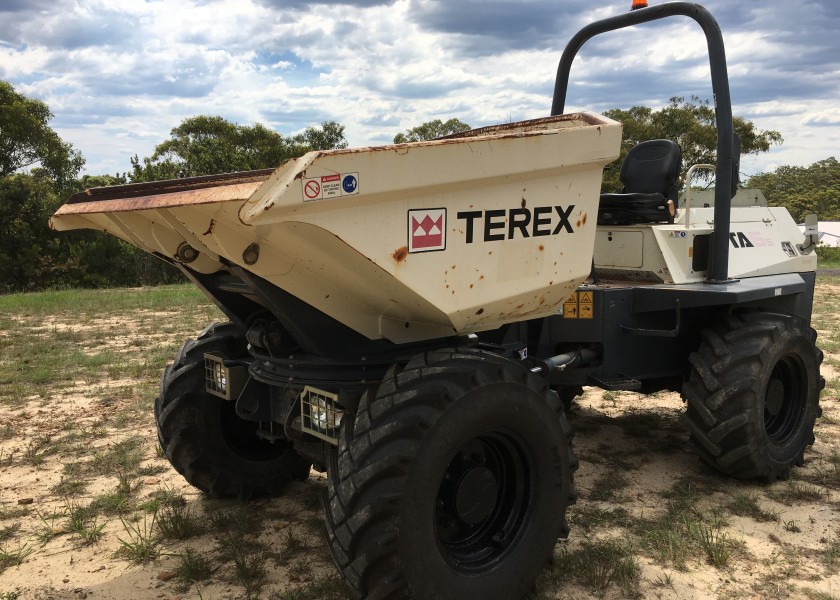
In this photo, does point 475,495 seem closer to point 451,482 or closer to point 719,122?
point 451,482

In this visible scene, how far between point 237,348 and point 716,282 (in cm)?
286

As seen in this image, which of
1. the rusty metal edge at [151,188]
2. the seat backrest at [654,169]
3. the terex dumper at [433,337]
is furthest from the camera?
the seat backrest at [654,169]

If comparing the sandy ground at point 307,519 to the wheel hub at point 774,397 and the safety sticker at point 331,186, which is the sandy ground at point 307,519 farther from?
the safety sticker at point 331,186

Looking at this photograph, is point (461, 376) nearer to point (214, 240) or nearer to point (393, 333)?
point (393, 333)

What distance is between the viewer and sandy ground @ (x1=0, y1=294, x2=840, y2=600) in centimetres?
315

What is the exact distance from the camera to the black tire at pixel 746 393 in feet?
13.4

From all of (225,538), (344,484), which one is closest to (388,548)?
(344,484)

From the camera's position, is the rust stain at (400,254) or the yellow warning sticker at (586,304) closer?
the rust stain at (400,254)

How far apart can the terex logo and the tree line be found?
13.8 meters

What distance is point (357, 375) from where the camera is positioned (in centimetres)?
309

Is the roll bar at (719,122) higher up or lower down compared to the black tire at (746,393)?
higher up

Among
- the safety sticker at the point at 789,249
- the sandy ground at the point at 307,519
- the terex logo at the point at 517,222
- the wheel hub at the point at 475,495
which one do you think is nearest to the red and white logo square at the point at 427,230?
the terex logo at the point at 517,222

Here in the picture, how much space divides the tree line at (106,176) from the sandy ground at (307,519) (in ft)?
39.3

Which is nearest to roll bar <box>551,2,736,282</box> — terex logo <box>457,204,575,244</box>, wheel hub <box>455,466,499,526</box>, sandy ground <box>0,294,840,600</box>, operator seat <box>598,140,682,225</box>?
operator seat <box>598,140,682,225</box>
